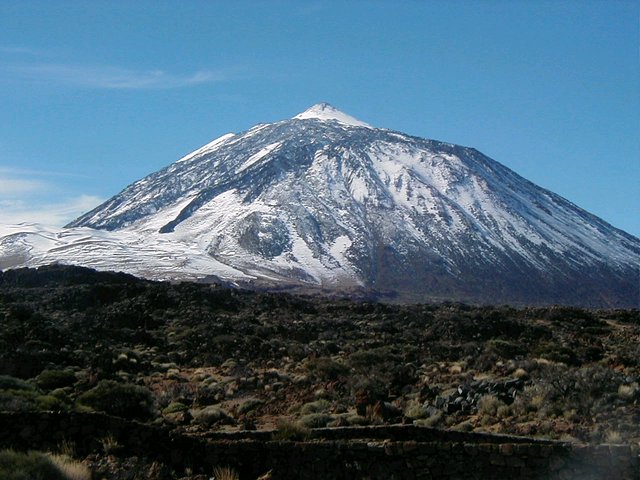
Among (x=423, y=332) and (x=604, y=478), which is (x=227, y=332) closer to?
(x=423, y=332)

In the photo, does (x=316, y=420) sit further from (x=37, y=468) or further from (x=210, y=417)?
(x=37, y=468)

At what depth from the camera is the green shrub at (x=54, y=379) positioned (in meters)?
18.7

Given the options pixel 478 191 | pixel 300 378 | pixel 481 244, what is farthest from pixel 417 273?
pixel 300 378

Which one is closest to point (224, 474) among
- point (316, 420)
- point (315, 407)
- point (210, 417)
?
point (316, 420)

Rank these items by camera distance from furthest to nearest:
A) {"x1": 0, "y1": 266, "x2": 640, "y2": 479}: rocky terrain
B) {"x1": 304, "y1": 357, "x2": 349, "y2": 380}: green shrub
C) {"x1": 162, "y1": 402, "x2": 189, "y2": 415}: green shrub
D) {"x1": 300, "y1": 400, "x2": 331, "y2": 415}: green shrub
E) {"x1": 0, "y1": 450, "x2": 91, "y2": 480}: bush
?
{"x1": 304, "y1": 357, "x2": 349, "y2": 380}: green shrub
{"x1": 162, "y1": 402, "x2": 189, "y2": 415}: green shrub
{"x1": 300, "y1": 400, "x2": 331, "y2": 415}: green shrub
{"x1": 0, "y1": 266, "x2": 640, "y2": 479}: rocky terrain
{"x1": 0, "y1": 450, "x2": 91, "y2": 480}: bush

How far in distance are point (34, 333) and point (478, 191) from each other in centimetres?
12381

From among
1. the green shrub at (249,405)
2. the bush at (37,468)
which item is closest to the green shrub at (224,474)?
the bush at (37,468)

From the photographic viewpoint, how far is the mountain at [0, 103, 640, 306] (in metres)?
109

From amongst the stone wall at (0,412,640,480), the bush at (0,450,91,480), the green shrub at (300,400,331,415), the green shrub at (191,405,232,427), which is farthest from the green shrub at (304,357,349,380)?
the bush at (0,450,91,480)

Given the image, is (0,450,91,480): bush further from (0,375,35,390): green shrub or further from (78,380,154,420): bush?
(0,375,35,390): green shrub

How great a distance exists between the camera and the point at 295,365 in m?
22.8

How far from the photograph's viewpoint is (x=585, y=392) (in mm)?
13797

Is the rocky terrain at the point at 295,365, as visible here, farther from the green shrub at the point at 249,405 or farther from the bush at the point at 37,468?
the bush at the point at 37,468

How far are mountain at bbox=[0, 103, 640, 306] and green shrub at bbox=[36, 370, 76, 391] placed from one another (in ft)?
250
